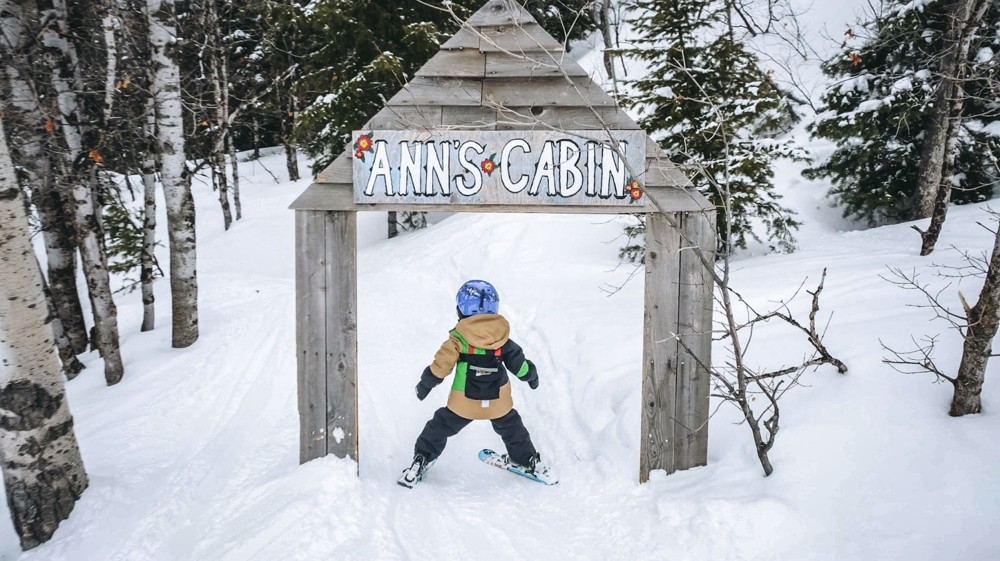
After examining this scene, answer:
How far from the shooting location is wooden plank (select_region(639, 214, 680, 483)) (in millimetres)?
4375

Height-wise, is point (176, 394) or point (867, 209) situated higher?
point (867, 209)

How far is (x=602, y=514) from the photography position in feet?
14.0

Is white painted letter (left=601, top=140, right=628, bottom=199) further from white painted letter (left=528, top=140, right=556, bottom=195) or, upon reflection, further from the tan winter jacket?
the tan winter jacket

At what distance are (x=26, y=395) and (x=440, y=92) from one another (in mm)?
3510

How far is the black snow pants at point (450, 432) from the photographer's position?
185 inches

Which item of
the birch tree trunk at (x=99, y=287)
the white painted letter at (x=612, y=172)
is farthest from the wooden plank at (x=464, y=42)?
the birch tree trunk at (x=99, y=287)

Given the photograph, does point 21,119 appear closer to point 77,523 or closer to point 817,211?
point 77,523

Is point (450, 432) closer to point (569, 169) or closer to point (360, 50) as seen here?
point (569, 169)

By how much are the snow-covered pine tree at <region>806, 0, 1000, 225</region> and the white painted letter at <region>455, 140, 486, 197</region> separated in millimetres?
8118

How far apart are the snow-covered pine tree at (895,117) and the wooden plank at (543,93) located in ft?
24.7

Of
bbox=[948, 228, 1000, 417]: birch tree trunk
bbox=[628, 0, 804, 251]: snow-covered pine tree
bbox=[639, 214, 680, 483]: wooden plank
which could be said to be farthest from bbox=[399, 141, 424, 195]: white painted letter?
bbox=[628, 0, 804, 251]: snow-covered pine tree

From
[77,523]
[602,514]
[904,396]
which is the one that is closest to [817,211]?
[904,396]

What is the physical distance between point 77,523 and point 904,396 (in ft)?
18.9

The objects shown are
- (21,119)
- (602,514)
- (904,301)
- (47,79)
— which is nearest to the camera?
(602,514)
